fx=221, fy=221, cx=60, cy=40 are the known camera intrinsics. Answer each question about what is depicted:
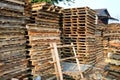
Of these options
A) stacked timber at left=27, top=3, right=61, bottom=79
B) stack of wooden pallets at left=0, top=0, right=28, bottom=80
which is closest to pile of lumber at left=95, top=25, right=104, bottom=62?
stacked timber at left=27, top=3, right=61, bottom=79

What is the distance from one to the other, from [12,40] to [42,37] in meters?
2.39

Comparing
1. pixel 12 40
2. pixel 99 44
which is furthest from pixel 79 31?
pixel 12 40

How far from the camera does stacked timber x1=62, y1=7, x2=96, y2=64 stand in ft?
48.6

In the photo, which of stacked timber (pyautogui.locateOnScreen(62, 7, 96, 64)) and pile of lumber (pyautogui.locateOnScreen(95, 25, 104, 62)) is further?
pile of lumber (pyautogui.locateOnScreen(95, 25, 104, 62))

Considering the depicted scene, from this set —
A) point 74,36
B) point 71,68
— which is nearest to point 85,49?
point 74,36

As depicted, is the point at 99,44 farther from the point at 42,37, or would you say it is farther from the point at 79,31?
the point at 42,37

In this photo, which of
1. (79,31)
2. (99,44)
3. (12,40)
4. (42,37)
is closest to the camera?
(12,40)

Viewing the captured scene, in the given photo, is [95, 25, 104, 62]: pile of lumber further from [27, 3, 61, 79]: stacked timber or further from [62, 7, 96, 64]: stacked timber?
[27, 3, 61, 79]: stacked timber

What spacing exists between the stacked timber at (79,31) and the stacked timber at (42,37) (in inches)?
110

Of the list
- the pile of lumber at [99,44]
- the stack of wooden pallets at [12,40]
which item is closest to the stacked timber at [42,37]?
the stack of wooden pallets at [12,40]

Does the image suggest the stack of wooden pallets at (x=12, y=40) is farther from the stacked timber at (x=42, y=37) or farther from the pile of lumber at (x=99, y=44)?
the pile of lumber at (x=99, y=44)

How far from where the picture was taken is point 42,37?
10.7m

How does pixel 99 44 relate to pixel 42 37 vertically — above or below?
below

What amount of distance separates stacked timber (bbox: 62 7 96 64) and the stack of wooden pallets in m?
6.22
